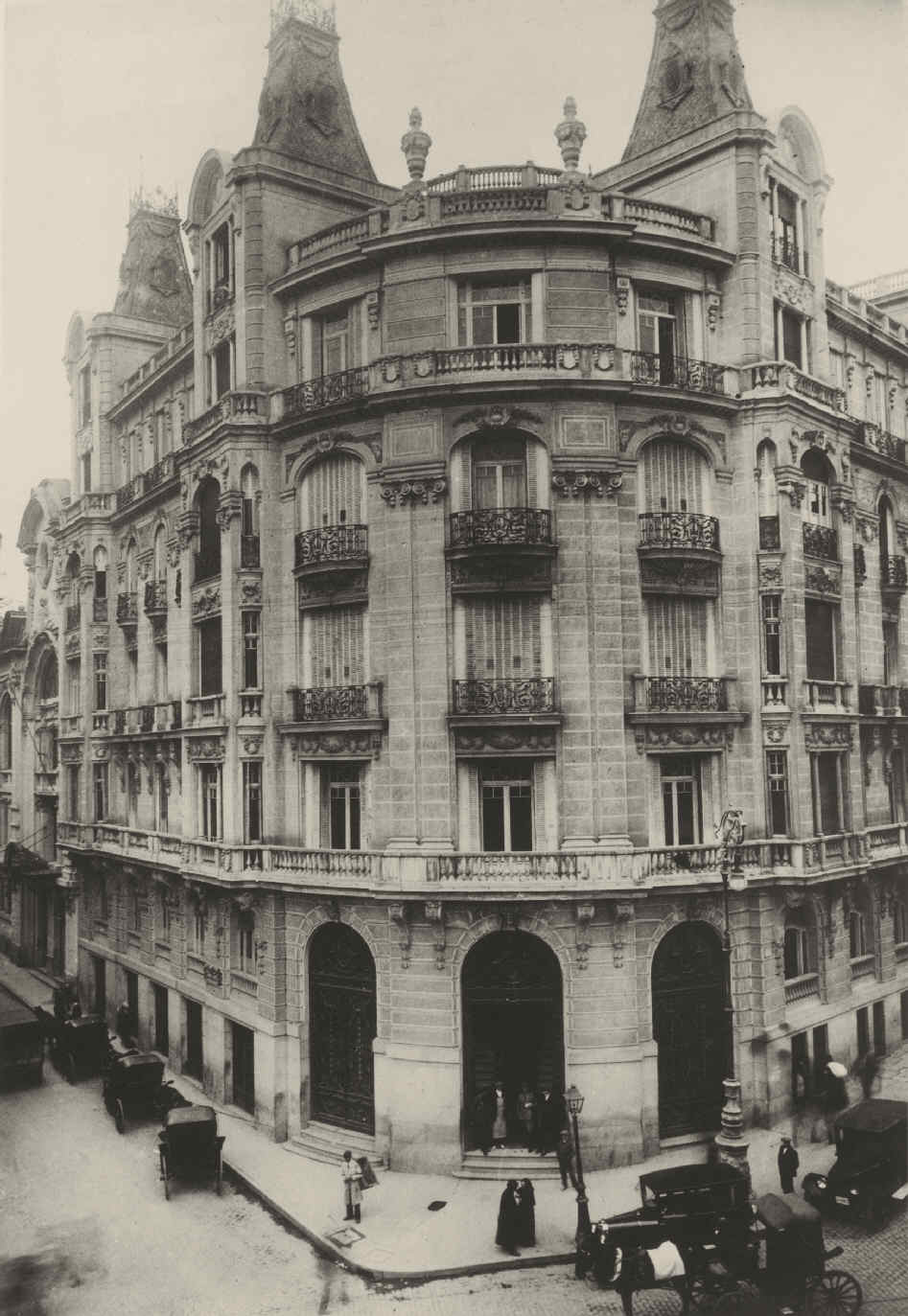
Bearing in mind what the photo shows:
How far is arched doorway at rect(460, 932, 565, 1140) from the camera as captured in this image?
24.6m

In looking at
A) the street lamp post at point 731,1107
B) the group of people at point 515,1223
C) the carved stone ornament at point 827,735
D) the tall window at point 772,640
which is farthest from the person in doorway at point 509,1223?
the tall window at point 772,640

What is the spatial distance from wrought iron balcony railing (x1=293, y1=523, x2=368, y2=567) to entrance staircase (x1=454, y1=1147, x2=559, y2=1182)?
14903 millimetres

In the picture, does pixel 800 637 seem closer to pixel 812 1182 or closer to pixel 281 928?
pixel 812 1182

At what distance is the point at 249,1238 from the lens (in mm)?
20938

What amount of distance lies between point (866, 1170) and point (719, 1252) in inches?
175

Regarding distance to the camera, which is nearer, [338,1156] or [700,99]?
[338,1156]

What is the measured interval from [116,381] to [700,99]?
82.3ft

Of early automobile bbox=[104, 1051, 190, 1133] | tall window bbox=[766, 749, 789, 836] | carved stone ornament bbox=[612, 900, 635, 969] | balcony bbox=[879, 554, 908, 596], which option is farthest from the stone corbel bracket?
balcony bbox=[879, 554, 908, 596]

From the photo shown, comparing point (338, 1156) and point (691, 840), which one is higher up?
point (691, 840)

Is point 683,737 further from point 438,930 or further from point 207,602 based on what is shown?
point 207,602

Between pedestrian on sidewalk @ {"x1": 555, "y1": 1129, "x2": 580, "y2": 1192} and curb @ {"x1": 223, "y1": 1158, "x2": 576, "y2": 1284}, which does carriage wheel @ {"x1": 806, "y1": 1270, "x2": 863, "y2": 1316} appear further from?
pedestrian on sidewalk @ {"x1": 555, "y1": 1129, "x2": 580, "y2": 1192}

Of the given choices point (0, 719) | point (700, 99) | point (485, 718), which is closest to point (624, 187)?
point (700, 99)

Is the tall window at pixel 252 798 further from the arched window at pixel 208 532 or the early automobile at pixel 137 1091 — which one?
the early automobile at pixel 137 1091

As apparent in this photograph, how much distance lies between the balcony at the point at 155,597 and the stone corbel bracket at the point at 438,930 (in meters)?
16.4
